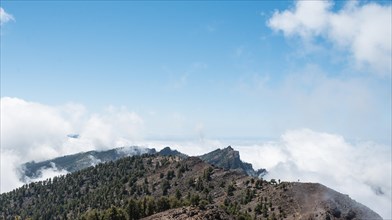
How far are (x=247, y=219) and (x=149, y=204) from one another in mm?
41905

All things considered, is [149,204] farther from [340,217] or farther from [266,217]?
[340,217]

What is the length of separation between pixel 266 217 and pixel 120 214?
218 feet

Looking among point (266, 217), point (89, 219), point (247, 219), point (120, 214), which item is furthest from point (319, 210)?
point (89, 219)

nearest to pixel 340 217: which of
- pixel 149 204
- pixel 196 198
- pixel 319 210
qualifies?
pixel 319 210

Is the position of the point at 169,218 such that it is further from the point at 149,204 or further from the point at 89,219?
the point at 89,219

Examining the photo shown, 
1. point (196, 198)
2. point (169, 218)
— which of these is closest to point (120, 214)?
point (196, 198)

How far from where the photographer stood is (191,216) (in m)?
132

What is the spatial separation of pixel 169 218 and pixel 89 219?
64.4 metres

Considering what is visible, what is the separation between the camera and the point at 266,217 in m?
198

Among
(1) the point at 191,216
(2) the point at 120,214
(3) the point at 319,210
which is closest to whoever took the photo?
(1) the point at 191,216

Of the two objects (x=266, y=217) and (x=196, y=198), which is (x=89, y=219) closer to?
(x=196, y=198)

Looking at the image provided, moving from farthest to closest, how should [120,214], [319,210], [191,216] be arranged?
1. [319,210]
2. [120,214]
3. [191,216]

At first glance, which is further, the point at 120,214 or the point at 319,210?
the point at 319,210

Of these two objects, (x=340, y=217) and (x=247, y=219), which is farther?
(x=340, y=217)
